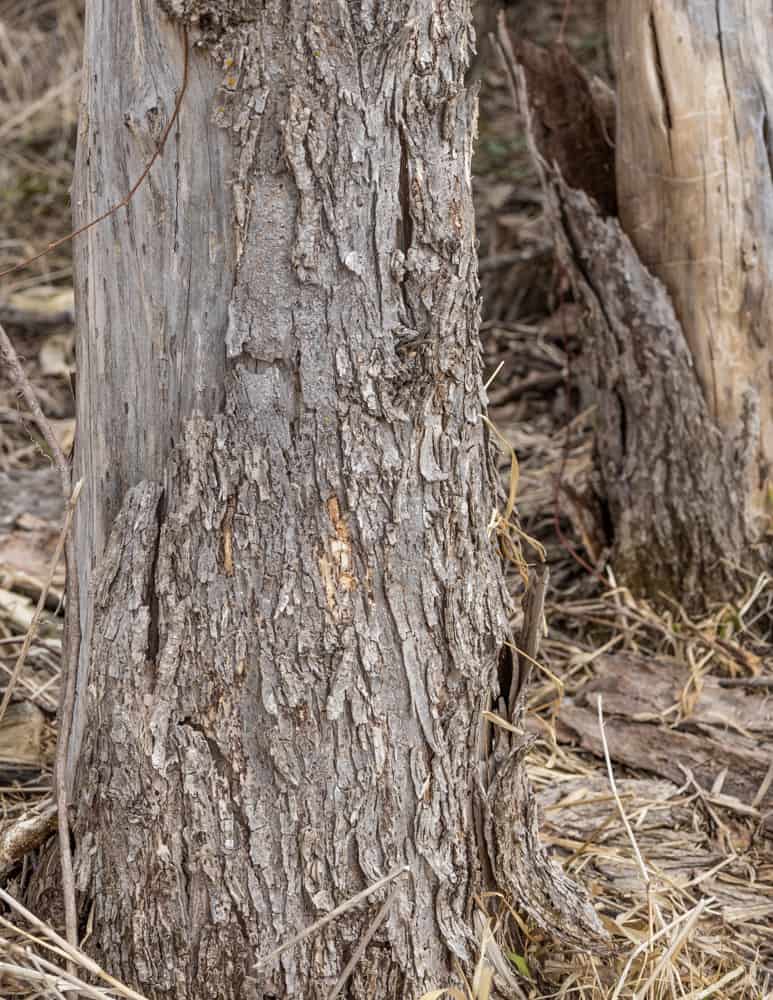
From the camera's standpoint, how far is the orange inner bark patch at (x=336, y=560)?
1467mm

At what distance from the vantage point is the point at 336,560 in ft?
4.83

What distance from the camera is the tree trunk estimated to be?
139 cm

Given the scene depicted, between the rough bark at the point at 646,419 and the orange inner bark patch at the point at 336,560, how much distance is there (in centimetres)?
151

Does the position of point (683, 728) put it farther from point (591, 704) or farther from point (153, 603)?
point (153, 603)

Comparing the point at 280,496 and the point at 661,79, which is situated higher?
the point at 661,79

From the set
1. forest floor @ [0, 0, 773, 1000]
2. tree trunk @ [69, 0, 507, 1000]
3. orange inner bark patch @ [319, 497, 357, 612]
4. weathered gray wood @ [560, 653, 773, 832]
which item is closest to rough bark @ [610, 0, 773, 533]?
forest floor @ [0, 0, 773, 1000]

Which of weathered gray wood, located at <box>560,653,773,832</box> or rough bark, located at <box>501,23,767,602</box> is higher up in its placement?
rough bark, located at <box>501,23,767,602</box>

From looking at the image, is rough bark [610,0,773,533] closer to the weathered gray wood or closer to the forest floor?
the forest floor

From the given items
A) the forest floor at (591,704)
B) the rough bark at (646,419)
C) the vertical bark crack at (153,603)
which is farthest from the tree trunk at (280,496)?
the rough bark at (646,419)

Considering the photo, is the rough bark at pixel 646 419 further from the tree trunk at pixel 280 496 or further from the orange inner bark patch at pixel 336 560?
the orange inner bark patch at pixel 336 560

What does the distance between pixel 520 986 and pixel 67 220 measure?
4705 mm

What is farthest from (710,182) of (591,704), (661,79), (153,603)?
(153,603)

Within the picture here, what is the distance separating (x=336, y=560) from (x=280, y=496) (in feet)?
0.37

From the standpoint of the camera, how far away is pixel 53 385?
4438mm
